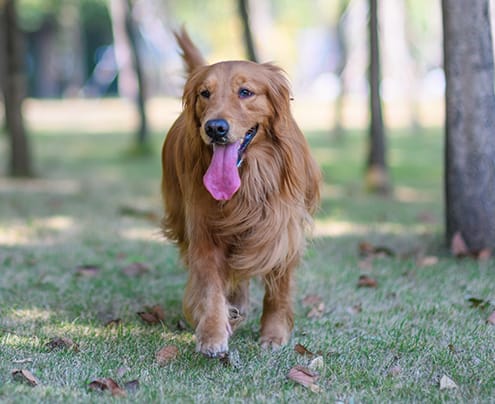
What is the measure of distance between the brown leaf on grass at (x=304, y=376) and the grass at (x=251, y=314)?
3 centimetres

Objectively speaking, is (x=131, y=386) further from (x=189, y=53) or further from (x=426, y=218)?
(x=426, y=218)

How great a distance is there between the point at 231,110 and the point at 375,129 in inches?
255

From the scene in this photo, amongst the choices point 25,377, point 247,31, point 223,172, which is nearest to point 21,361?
point 25,377

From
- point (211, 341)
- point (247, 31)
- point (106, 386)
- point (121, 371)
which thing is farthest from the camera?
point (247, 31)

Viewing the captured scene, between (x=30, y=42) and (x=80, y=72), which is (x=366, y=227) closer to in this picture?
(x=80, y=72)

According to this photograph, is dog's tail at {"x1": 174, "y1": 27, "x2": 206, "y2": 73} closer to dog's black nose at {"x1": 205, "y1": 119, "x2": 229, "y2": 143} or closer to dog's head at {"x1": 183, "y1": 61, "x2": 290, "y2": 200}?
dog's head at {"x1": 183, "y1": 61, "x2": 290, "y2": 200}

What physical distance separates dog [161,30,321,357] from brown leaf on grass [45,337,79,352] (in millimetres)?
617

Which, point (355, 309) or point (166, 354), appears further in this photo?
point (355, 309)

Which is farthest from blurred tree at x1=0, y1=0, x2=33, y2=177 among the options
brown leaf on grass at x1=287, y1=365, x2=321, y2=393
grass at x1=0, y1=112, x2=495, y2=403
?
brown leaf on grass at x1=287, y1=365, x2=321, y2=393

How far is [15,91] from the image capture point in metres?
11.8

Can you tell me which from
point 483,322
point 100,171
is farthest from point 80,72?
point 483,322

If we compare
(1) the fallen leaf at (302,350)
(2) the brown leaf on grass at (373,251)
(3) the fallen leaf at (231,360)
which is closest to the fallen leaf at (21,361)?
(3) the fallen leaf at (231,360)

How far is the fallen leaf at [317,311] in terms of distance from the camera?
4922mm

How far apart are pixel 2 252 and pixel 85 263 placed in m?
0.80
